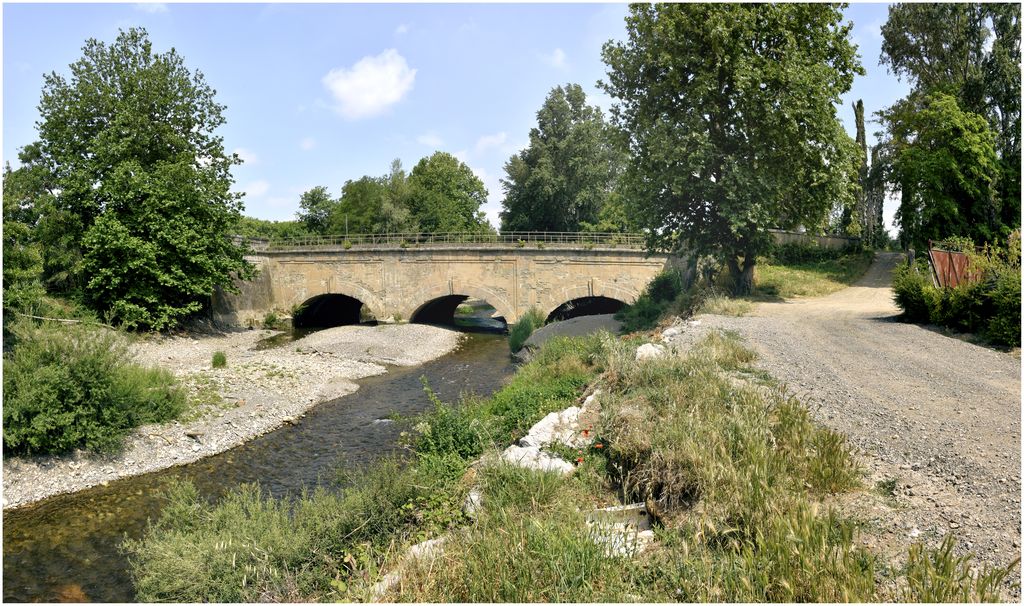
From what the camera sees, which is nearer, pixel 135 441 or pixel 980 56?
pixel 135 441

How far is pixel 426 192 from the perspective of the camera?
61031 mm

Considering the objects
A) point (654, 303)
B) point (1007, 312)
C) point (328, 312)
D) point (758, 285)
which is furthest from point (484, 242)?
point (1007, 312)

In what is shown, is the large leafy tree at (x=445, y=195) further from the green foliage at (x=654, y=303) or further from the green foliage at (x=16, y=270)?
the green foliage at (x=16, y=270)

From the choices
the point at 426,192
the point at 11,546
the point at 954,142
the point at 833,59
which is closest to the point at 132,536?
the point at 11,546

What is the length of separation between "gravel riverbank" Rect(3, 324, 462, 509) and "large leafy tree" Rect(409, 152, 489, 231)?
77.4ft

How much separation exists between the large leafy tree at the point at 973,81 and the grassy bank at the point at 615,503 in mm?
25699

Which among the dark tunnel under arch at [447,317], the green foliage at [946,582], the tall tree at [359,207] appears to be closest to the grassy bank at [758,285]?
the dark tunnel under arch at [447,317]

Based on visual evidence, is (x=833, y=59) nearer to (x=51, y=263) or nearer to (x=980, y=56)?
(x=980, y=56)

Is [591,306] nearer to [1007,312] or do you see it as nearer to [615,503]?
[1007,312]

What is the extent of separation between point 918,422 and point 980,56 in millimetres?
31103

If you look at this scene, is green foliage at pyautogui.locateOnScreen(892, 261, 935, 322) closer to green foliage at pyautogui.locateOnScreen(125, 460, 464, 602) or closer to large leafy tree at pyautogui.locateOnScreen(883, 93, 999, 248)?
large leafy tree at pyautogui.locateOnScreen(883, 93, 999, 248)

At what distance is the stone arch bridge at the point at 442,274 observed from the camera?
36.1 meters

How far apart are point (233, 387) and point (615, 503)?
55.1 feet

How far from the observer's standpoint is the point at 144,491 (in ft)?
44.6
